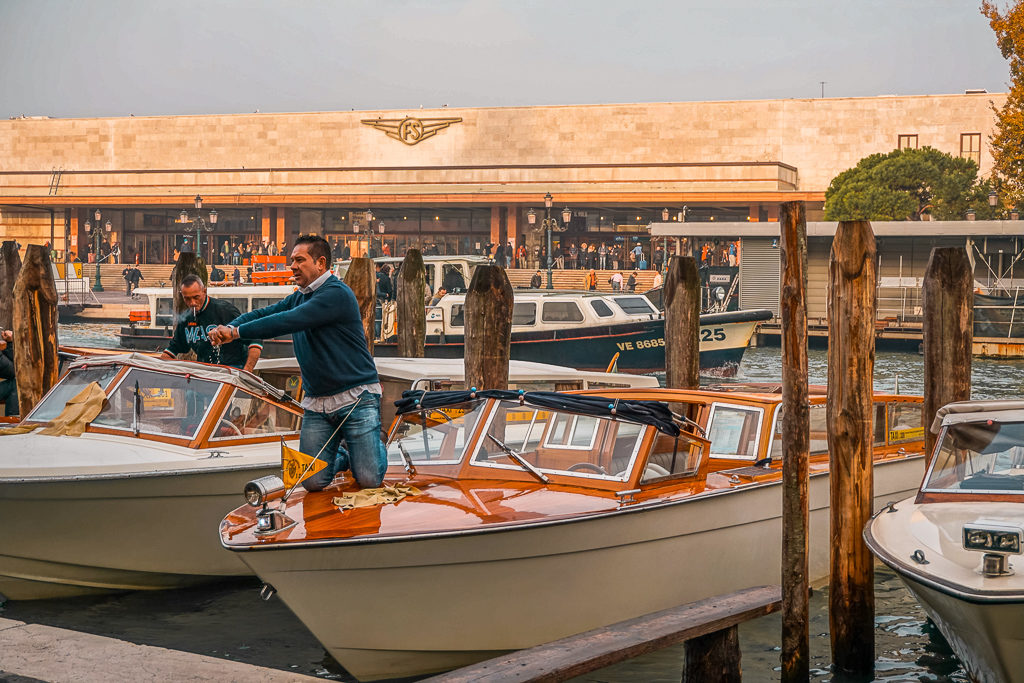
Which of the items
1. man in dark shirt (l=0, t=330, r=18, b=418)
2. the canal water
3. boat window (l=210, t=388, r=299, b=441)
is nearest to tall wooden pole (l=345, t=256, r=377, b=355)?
man in dark shirt (l=0, t=330, r=18, b=418)

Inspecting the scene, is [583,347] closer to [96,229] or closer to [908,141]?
[908,141]

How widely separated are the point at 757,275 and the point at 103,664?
32489mm

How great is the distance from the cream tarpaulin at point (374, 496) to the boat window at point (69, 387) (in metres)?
2.93

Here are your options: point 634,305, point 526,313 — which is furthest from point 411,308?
point 634,305

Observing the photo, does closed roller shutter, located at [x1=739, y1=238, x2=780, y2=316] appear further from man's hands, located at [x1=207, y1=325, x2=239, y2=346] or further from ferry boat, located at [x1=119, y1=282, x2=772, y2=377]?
man's hands, located at [x1=207, y1=325, x2=239, y2=346]

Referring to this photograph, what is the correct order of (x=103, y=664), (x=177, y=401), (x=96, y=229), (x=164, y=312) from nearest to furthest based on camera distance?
1. (x=103, y=664)
2. (x=177, y=401)
3. (x=164, y=312)
4. (x=96, y=229)

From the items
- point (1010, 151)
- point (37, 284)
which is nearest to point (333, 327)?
point (37, 284)

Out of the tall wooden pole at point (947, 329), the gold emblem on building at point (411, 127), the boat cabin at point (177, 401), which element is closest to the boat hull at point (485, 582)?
the tall wooden pole at point (947, 329)

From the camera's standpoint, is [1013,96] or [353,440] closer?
[353,440]

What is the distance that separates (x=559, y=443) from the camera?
7.94 meters

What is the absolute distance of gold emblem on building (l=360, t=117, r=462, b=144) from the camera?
58688 mm

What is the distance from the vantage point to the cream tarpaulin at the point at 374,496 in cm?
701

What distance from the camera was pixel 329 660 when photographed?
25.0 ft

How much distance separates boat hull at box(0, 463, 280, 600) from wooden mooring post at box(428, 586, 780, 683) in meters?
3.62
